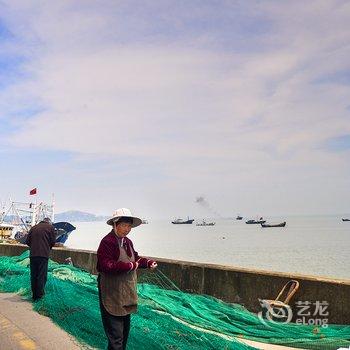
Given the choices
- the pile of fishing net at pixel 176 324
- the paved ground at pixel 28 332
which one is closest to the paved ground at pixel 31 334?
the paved ground at pixel 28 332

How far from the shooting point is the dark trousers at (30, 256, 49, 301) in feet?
26.1

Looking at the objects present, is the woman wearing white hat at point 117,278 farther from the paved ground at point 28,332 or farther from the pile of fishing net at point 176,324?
the paved ground at point 28,332

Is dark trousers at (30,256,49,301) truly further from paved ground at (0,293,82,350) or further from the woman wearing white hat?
the woman wearing white hat

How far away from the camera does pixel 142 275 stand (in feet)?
33.2

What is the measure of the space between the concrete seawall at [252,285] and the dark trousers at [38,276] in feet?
9.20

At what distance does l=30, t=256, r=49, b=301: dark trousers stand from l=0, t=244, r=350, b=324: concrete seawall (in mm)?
2805

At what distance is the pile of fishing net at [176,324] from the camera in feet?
16.4

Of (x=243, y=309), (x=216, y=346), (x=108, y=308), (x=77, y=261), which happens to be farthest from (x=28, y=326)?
(x=77, y=261)

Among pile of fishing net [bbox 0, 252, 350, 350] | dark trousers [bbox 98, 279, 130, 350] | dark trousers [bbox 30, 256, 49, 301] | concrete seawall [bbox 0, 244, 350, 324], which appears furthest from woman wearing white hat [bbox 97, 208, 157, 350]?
dark trousers [bbox 30, 256, 49, 301]

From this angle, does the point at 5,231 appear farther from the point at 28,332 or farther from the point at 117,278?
the point at 117,278

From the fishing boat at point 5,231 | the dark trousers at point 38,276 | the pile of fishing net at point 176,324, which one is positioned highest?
the fishing boat at point 5,231

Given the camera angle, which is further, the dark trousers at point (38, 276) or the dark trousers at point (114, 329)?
the dark trousers at point (38, 276)

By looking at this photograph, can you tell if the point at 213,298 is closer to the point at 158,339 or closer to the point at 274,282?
the point at 274,282

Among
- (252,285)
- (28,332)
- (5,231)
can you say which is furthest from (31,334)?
(5,231)
